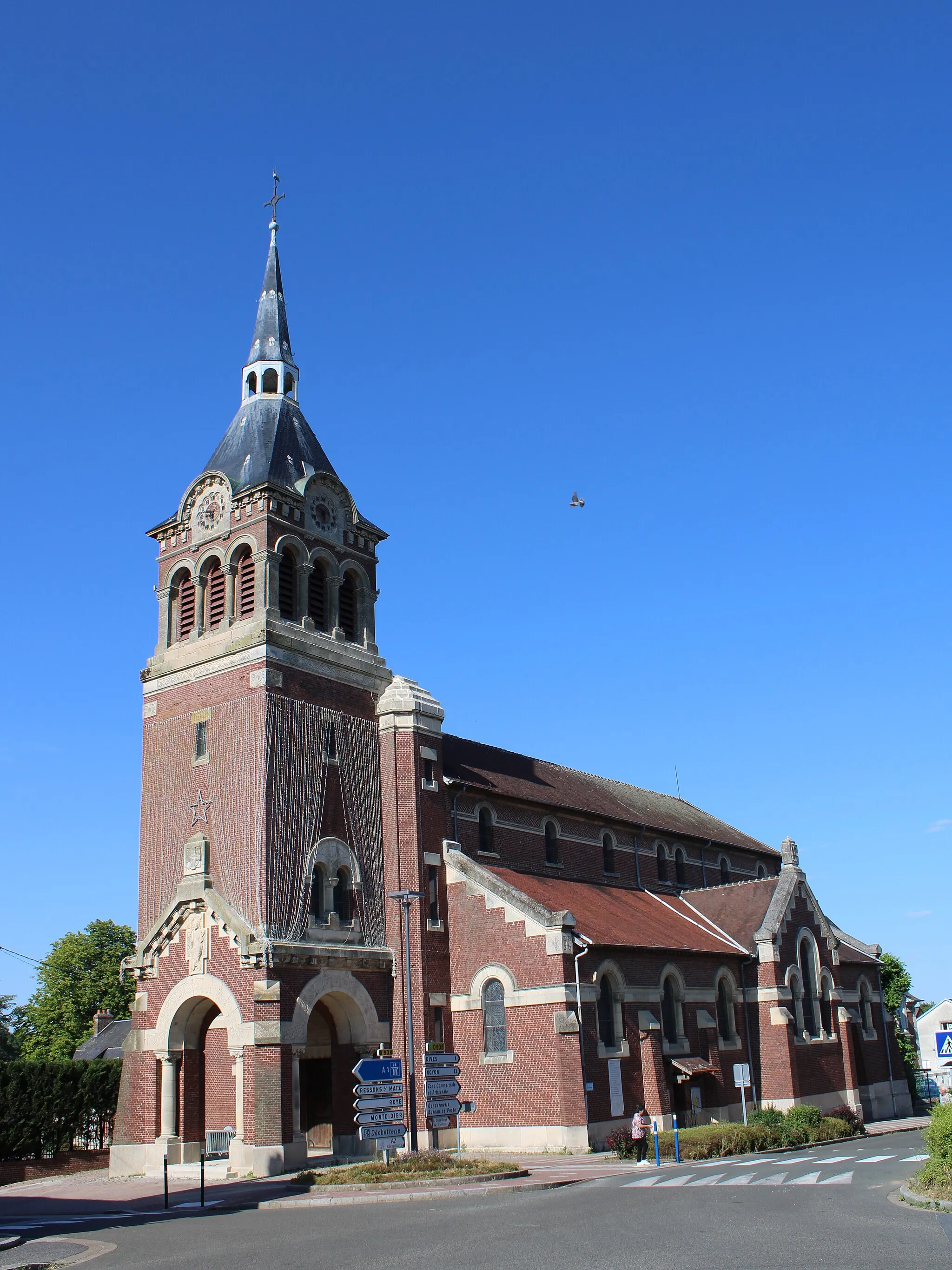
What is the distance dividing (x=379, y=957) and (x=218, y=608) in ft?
39.3

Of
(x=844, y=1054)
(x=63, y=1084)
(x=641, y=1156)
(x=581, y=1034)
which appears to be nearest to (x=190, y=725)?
(x=63, y=1084)

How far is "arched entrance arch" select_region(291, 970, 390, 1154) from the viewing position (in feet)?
103

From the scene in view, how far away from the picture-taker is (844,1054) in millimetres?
42875

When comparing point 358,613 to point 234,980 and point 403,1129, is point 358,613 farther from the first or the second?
point 403,1129

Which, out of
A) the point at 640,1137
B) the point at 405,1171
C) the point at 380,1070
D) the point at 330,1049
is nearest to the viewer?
the point at 405,1171

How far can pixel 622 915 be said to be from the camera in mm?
39562

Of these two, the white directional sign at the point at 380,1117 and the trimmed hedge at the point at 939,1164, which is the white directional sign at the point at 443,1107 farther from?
the trimmed hedge at the point at 939,1164

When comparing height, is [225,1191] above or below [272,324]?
below

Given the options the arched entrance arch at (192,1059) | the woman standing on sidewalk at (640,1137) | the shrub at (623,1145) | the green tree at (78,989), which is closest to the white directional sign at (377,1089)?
the arched entrance arch at (192,1059)

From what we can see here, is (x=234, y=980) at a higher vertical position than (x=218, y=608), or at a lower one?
lower

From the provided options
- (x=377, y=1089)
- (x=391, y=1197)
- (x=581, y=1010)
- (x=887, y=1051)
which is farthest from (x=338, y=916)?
(x=887, y=1051)

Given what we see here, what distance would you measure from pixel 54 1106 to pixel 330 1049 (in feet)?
30.3

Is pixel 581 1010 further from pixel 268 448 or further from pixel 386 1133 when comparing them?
pixel 268 448

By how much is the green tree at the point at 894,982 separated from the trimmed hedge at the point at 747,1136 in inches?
1012
